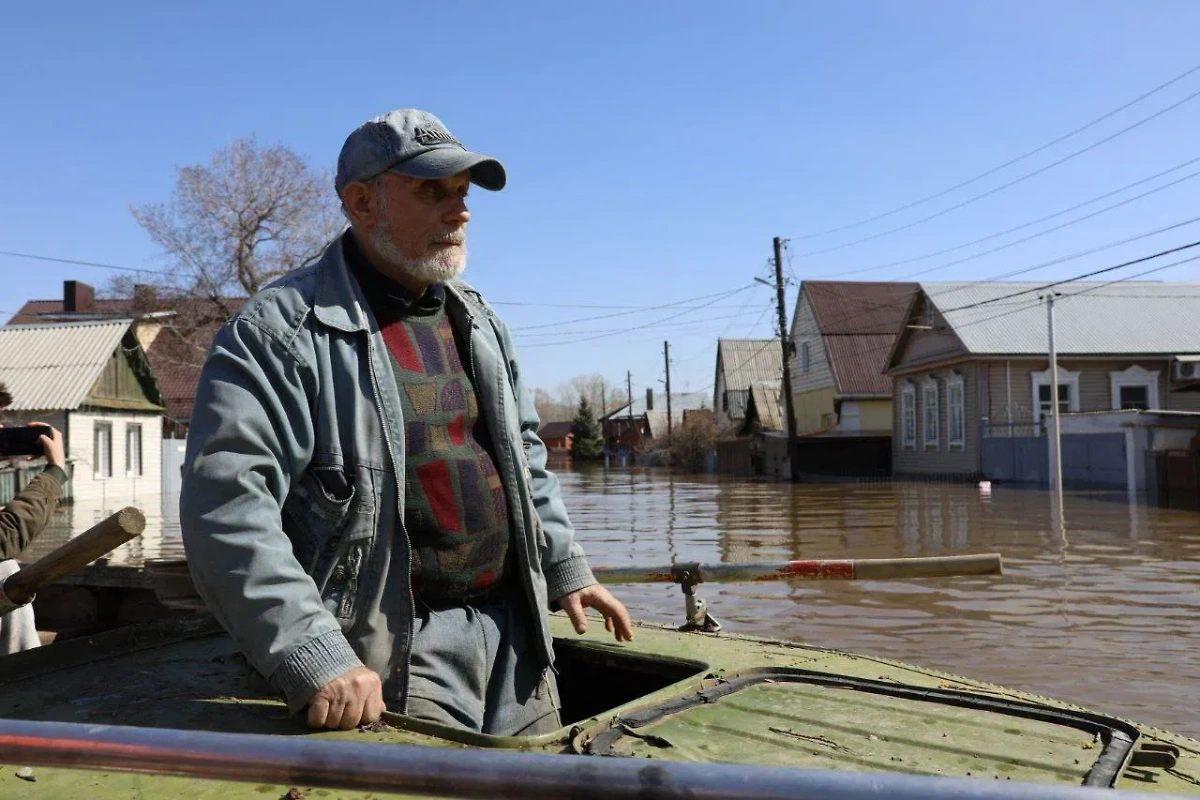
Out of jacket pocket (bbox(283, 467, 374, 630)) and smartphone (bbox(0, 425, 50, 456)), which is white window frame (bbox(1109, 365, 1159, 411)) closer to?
smartphone (bbox(0, 425, 50, 456))

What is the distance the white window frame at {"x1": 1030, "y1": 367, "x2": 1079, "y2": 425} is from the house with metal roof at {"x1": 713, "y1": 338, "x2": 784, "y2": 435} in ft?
96.9

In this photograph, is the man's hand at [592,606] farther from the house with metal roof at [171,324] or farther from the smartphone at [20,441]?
the house with metal roof at [171,324]

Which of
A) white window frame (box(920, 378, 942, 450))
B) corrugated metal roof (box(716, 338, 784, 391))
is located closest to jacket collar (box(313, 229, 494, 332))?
white window frame (box(920, 378, 942, 450))

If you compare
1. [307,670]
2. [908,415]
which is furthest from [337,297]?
[908,415]

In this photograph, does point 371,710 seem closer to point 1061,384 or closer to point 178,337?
point 1061,384

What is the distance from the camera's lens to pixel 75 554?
2920 millimetres

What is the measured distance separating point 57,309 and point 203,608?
173ft

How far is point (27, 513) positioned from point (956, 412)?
30639 mm

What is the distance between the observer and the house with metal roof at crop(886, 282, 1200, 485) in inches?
1167

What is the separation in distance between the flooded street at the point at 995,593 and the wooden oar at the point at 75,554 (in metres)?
4.43

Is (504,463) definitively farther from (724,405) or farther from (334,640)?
(724,405)

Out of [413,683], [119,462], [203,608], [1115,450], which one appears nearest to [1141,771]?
[413,683]

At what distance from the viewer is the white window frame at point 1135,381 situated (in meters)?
29.9

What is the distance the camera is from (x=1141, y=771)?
2.09 metres
